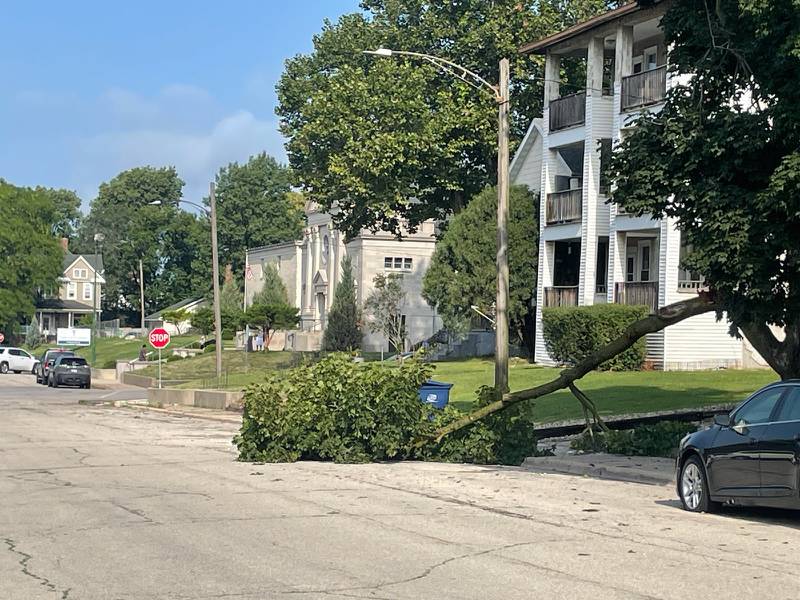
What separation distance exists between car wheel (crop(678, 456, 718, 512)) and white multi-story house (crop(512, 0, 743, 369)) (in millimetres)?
24839

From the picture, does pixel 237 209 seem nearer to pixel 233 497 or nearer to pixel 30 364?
pixel 30 364

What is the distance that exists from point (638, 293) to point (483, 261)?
7.96 meters

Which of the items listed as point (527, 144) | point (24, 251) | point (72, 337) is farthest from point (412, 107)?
point (24, 251)

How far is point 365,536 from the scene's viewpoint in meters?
11.7

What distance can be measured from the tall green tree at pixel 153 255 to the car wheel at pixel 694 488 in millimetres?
114487

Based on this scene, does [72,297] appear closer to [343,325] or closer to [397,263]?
[397,263]

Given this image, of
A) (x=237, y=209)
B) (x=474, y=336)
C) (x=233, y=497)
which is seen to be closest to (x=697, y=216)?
(x=233, y=497)

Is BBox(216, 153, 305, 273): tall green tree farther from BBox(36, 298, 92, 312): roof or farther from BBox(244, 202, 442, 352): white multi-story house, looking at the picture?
BBox(244, 202, 442, 352): white multi-story house

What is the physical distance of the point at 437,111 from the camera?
50.4 metres

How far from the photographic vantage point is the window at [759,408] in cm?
1276

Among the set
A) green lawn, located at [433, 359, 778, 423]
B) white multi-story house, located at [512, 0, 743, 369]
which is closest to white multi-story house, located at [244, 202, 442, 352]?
white multi-story house, located at [512, 0, 743, 369]

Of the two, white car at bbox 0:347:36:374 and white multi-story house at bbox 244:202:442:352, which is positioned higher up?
white multi-story house at bbox 244:202:442:352

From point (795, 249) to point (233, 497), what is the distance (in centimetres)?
834

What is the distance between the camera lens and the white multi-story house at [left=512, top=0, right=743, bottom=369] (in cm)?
3916
